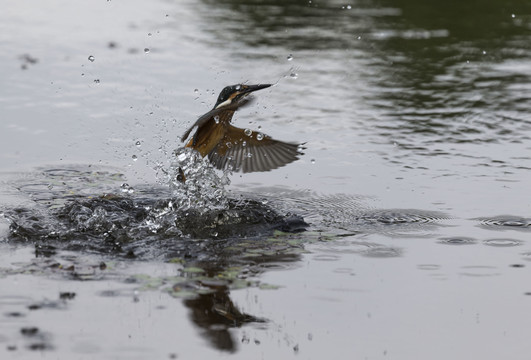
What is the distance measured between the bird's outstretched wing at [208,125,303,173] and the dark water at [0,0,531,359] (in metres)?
0.21

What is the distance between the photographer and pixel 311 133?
9.91 meters

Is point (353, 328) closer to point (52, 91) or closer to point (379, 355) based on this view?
point (379, 355)

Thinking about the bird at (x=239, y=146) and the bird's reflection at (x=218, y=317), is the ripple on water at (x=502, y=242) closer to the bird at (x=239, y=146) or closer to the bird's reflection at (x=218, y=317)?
the bird at (x=239, y=146)

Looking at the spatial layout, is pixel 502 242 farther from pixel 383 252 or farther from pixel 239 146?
pixel 239 146

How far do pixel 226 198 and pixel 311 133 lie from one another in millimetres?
2381

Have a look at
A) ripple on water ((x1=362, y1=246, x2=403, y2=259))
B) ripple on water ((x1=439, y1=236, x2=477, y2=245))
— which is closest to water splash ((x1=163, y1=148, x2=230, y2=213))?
ripple on water ((x1=362, y1=246, x2=403, y2=259))

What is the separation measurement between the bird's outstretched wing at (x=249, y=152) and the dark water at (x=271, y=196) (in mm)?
206

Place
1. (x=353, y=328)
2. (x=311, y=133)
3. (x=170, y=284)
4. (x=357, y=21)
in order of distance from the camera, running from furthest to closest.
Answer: (x=357, y=21), (x=311, y=133), (x=170, y=284), (x=353, y=328)

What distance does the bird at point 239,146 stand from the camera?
7831 millimetres

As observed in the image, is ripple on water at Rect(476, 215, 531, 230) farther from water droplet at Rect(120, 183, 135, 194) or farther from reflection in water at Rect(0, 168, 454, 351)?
water droplet at Rect(120, 183, 135, 194)

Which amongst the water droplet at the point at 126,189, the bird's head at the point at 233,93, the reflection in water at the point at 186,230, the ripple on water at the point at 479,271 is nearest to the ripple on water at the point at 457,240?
the reflection in water at the point at 186,230

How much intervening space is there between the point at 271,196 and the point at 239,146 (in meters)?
0.50

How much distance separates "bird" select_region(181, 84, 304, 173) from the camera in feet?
25.7

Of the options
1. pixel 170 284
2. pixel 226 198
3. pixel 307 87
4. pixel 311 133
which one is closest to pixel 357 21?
pixel 307 87
